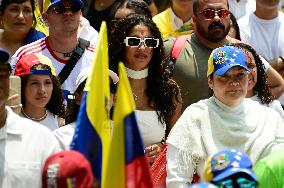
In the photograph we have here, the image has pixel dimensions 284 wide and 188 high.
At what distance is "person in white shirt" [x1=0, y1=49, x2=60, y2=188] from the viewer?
5.84 m

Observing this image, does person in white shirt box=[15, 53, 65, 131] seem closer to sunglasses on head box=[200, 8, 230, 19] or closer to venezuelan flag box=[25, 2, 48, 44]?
venezuelan flag box=[25, 2, 48, 44]

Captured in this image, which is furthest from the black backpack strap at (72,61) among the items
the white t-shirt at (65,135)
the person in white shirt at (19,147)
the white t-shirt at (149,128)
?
the person in white shirt at (19,147)

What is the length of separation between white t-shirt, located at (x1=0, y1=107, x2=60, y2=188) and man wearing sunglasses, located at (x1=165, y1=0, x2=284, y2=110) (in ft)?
7.54

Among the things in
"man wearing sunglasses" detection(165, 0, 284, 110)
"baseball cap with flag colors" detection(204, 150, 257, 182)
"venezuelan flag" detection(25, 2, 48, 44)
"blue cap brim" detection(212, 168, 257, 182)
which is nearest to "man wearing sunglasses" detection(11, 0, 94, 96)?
"venezuelan flag" detection(25, 2, 48, 44)

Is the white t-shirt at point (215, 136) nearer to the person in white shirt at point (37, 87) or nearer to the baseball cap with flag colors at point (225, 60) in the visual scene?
the baseball cap with flag colors at point (225, 60)

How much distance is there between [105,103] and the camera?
5.89 metres

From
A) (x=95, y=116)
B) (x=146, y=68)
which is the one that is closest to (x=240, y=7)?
(x=146, y=68)

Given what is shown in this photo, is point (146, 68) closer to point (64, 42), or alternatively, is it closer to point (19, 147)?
point (64, 42)

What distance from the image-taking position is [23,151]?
591 cm

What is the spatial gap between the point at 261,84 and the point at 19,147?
9.04 feet

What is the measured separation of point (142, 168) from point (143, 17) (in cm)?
287

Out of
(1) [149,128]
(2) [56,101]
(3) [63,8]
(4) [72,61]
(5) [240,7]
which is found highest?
(3) [63,8]

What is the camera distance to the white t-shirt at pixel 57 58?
8.20 m

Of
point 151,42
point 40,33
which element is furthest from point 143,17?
point 40,33
